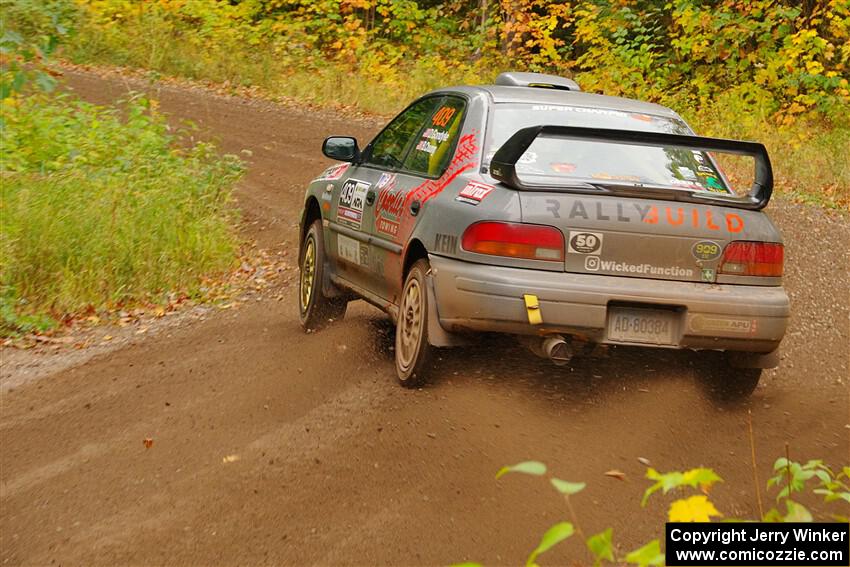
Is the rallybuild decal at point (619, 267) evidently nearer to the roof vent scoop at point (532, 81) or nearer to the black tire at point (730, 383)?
the black tire at point (730, 383)

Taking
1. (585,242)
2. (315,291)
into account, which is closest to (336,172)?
(315,291)

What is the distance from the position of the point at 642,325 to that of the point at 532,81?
8.41 ft

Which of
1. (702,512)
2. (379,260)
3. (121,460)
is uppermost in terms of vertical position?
(702,512)

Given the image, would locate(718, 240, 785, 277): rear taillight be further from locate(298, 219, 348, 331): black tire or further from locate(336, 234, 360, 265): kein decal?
locate(298, 219, 348, 331): black tire

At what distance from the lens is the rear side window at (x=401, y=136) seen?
23.4ft

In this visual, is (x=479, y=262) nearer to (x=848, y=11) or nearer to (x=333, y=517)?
(x=333, y=517)

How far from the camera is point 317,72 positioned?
76.7ft

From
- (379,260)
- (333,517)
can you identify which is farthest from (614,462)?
(379,260)

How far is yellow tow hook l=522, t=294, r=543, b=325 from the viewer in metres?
5.37

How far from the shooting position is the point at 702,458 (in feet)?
17.8

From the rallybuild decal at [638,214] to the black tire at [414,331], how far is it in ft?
2.87

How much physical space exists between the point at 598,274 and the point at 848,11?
16167 millimetres

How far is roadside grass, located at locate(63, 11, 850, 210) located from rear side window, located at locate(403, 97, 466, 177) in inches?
482

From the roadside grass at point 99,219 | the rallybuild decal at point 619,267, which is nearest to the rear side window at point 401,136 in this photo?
the rallybuild decal at point 619,267
